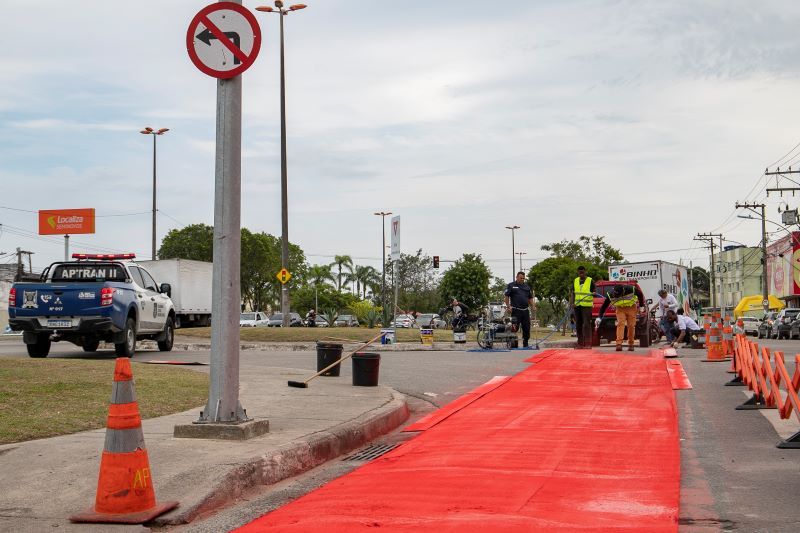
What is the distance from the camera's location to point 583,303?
66.1 feet

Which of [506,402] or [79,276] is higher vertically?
[79,276]

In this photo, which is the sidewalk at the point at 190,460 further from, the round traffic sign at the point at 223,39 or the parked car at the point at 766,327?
the parked car at the point at 766,327

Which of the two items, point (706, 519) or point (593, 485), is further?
point (593, 485)

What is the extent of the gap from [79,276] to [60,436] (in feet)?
35.9

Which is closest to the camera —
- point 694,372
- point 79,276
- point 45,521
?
point 45,521

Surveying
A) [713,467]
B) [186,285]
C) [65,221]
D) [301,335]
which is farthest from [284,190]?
[65,221]

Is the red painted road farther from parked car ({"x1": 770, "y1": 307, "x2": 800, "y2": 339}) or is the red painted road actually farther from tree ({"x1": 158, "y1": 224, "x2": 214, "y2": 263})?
tree ({"x1": 158, "y1": 224, "x2": 214, "y2": 263})

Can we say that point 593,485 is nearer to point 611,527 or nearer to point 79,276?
point 611,527

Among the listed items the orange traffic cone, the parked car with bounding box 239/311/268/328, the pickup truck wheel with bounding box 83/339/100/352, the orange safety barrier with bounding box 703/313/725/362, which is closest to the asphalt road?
the orange traffic cone

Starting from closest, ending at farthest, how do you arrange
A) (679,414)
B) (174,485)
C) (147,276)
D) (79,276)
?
(174,485), (679,414), (79,276), (147,276)

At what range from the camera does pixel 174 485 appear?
5797 millimetres

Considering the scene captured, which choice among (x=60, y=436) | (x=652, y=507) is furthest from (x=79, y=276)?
(x=652, y=507)

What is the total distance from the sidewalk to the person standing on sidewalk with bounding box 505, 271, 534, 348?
11.2m

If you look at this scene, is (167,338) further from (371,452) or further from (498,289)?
(498,289)
